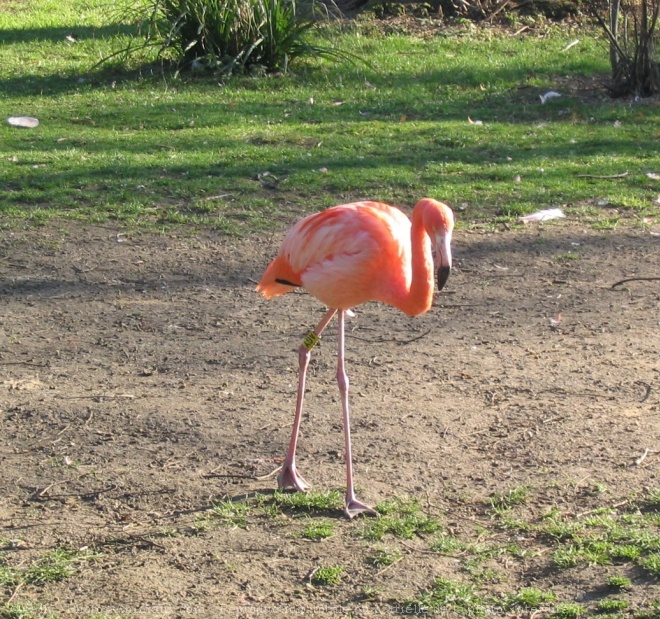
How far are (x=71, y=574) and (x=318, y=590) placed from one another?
0.90 meters

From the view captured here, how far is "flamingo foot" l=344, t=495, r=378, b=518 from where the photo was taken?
4.09 meters

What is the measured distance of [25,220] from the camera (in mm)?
7402

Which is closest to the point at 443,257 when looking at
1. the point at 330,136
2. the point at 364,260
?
the point at 364,260

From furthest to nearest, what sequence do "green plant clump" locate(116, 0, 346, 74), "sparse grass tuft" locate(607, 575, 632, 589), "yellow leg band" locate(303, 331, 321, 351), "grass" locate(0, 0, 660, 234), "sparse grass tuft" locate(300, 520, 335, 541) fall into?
"green plant clump" locate(116, 0, 346, 74) < "grass" locate(0, 0, 660, 234) < "yellow leg band" locate(303, 331, 321, 351) < "sparse grass tuft" locate(300, 520, 335, 541) < "sparse grass tuft" locate(607, 575, 632, 589)

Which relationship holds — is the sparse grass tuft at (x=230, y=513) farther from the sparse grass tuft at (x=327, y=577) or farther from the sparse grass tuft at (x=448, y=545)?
the sparse grass tuft at (x=448, y=545)

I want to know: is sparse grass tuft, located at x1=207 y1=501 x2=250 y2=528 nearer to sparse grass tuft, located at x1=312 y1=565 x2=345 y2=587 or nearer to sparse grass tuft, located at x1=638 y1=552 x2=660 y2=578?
sparse grass tuft, located at x1=312 y1=565 x2=345 y2=587

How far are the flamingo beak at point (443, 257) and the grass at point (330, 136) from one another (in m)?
3.45

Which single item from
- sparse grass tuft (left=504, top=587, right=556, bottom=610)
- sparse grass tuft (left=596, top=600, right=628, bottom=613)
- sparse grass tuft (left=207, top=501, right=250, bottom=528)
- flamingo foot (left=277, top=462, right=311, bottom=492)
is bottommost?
sparse grass tuft (left=504, top=587, right=556, bottom=610)

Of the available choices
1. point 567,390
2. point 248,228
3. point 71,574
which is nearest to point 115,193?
point 248,228

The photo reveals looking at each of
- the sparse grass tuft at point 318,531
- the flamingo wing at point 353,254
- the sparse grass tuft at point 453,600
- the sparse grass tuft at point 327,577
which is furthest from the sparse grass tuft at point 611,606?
the flamingo wing at point 353,254

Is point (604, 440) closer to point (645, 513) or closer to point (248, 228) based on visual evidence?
point (645, 513)

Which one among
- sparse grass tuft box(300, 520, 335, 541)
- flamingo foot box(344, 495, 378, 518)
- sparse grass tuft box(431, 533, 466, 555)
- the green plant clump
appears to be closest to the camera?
sparse grass tuft box(431, 533, 466, 555)

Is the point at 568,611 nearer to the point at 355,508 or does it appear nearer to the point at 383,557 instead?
the point at 383,557

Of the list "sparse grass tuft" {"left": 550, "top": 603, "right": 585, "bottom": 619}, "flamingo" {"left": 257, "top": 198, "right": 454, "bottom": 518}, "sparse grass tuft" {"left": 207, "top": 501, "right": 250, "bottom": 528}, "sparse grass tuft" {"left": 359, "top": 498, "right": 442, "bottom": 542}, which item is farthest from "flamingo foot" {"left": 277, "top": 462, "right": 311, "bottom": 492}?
"sparse grass tuft" {"left": 550, "top": 603, "right": 585, "bottom": 619}
